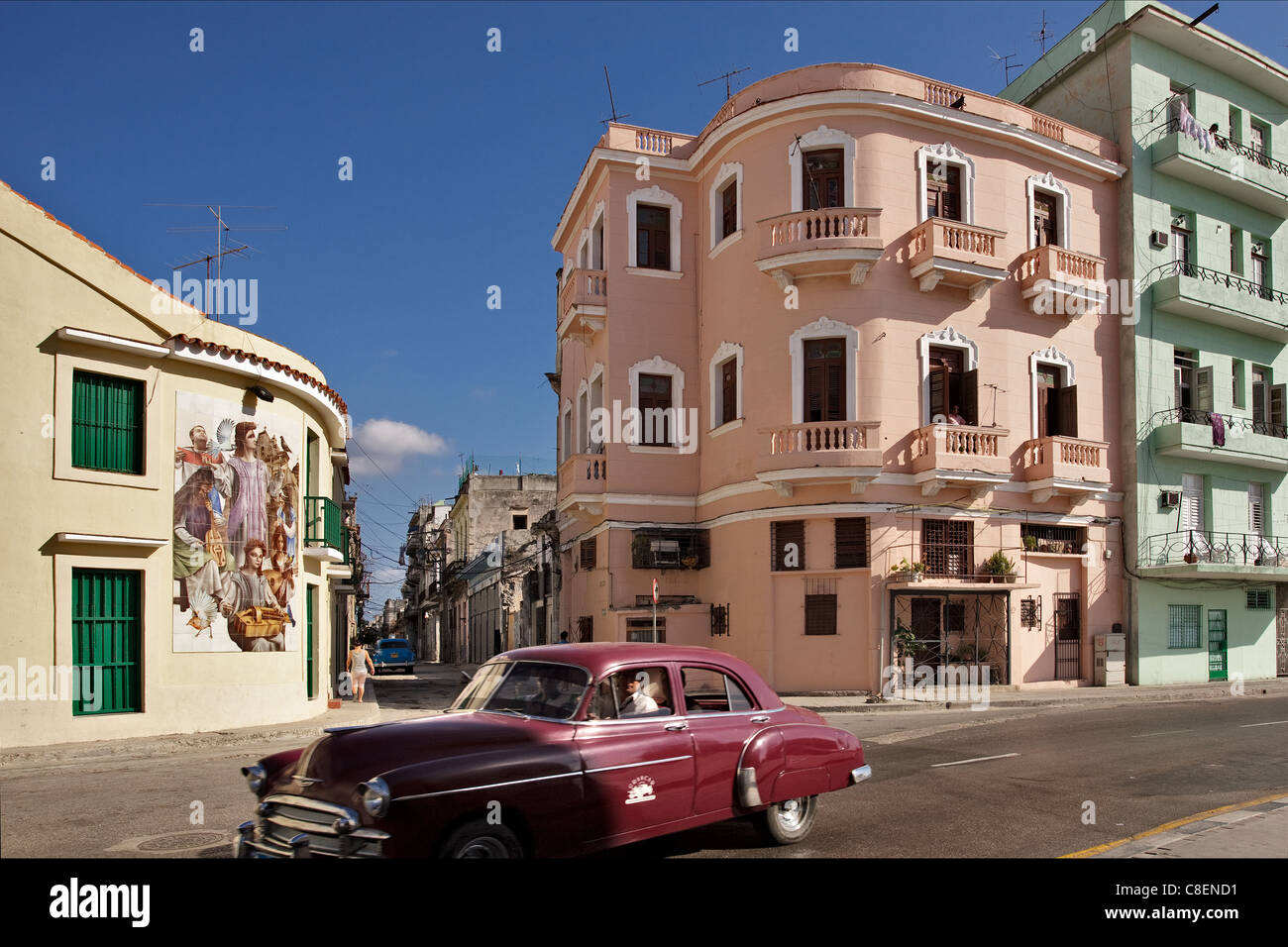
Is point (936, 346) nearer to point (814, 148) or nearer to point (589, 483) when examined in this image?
point (814, 148)

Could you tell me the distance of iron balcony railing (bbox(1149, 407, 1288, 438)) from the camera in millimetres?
26625

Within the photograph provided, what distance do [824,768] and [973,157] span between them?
20548 millimetres

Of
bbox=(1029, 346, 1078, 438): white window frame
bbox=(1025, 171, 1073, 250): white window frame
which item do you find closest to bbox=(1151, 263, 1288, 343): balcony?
bbox=(1025, 171, 1073, 250): white window frame

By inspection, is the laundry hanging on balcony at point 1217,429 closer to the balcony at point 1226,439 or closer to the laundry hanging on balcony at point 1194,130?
the balcony at point 1226,439

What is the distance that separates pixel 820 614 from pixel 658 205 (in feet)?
39.1

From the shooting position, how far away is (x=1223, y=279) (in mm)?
28203

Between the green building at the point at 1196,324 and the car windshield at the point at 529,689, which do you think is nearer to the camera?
the car windshield at the point at 529,689

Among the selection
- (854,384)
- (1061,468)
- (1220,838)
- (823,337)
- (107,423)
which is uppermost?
(823,337)

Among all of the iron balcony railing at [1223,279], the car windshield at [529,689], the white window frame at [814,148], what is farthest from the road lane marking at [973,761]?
the iron balcony railing at [1223,279]

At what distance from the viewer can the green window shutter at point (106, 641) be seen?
Answer: 48.4 feet

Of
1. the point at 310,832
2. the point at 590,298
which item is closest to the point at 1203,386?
the point at 590,298

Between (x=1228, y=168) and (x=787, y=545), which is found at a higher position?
(x=1228, y=168)

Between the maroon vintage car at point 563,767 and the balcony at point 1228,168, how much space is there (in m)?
25.0

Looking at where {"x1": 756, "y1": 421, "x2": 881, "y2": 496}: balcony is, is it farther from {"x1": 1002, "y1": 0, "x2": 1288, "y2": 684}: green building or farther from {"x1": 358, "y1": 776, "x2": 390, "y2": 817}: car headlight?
{"x1": 358, "y1": 776, "x2": 390, "y2": 817}: car headlight
